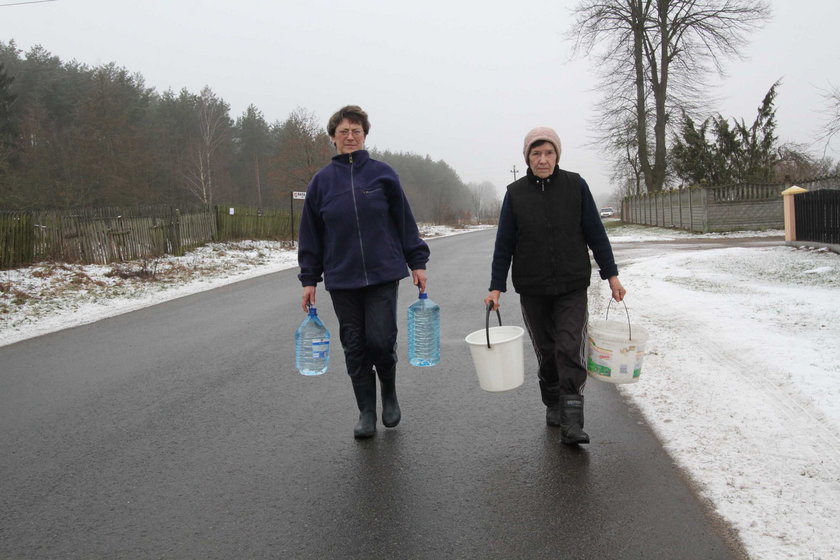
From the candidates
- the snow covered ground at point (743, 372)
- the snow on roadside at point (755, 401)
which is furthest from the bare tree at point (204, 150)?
the snow on roadside at point (755, 401)

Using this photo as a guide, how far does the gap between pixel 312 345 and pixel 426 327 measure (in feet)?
2.43

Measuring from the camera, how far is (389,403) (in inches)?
159

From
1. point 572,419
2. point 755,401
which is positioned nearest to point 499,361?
point 572,419

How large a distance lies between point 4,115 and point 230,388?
135 feet

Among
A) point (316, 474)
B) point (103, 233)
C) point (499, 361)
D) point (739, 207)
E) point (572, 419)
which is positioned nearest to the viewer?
point (316, 474)

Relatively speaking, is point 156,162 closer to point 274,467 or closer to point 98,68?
point 98,68

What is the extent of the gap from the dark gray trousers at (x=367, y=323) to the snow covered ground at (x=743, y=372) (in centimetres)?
174

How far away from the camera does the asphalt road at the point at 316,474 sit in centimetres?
259

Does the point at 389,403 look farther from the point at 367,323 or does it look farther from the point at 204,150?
the point at 204,150

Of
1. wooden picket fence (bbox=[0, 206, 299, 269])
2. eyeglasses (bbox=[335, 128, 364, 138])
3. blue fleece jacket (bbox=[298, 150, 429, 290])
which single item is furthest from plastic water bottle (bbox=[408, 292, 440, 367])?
wooden picket fence (bbox=[0, 206, 299, 269])

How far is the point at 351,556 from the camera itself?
2486 mm

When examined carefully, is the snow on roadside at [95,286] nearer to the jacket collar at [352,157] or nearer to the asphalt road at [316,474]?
the asphalt road at [316,474]

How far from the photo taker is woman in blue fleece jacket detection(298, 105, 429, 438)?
12.0 ft

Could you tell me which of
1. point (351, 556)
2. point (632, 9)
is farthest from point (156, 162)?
point (351, 556)
